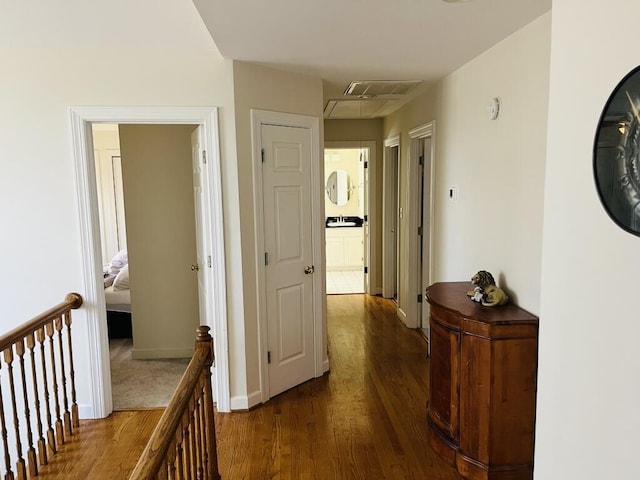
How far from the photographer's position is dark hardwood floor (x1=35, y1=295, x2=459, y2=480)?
8.86 feet

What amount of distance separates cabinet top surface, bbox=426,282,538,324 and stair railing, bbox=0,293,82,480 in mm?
2310

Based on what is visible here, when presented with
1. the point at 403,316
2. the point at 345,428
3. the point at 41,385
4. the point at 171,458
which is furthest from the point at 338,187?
the point at 171,458

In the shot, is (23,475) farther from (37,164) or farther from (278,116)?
(278,116)

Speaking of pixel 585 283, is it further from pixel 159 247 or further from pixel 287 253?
pixel 159 247

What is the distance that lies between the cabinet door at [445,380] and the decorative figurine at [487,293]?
10.3 inches

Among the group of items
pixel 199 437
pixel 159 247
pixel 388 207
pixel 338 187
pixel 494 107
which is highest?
pixel 494 107

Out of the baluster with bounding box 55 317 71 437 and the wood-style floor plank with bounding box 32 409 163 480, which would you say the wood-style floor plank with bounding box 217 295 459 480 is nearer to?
the wood-style floor plank with bounding box 32 409 163 480

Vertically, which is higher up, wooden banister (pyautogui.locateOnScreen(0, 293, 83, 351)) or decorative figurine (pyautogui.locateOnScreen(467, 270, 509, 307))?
decorative figurine (pyautogui.locateOnScreen(467, 270, 509, 307))

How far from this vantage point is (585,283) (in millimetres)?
1279

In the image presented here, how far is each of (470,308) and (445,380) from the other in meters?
0.46

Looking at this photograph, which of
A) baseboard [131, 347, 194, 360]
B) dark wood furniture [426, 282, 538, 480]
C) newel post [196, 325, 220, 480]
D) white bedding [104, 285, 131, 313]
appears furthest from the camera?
white bedding [104, 285, 131, 313]

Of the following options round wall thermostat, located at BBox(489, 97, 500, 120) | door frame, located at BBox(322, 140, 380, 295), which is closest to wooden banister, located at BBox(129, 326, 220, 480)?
round wall thermostat, located at BBox(489, 97, 500, 120)

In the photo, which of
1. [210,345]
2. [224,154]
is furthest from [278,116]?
[210,345]

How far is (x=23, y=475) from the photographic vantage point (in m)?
2.57
